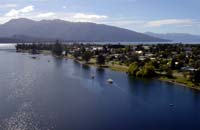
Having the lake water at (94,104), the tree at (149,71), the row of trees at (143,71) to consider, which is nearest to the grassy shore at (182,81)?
the lake water at (94,104)

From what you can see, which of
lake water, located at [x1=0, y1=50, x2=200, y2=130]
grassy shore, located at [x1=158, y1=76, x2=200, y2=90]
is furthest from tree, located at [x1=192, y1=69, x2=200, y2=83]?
lake water, located at [x1=0, y1=50, x2=200, y2=130]

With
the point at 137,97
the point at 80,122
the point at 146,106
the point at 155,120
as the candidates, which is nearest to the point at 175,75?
the point at 137,97

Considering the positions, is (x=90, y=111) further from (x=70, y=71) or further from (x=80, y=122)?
(x=70, y=71)

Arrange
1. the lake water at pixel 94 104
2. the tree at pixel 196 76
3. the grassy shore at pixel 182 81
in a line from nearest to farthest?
the lake water at pixel 94 104 < the grassy shore at pixel 182 81 < the tree at pixel 196 76

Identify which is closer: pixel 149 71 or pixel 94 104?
pixel 94 104

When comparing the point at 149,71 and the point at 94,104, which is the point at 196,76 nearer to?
the point at 149,71

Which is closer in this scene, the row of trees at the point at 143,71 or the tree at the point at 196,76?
the tree at the point at 196,76

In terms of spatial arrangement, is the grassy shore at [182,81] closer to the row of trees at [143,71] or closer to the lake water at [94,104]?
the lake water at [94,104]

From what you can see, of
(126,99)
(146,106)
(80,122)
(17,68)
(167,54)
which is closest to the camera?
(80,122)

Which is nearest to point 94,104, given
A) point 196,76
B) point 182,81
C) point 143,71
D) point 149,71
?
point 182,81
